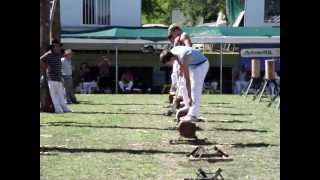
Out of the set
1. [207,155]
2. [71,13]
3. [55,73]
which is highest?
[71,13]

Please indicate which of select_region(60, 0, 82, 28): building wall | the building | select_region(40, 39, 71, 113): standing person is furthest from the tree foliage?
select_region(40, 39, 71, 113): standing person

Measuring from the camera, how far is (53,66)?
58.2 feet

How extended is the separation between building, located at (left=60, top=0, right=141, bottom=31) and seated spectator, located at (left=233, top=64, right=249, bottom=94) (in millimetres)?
10892

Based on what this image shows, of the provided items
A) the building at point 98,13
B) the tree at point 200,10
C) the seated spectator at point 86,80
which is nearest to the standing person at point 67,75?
the seated spectator at point 86,80

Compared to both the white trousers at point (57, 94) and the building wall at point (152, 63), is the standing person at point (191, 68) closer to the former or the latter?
the white trousers at point (57, 94)

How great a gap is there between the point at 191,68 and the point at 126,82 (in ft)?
80.5

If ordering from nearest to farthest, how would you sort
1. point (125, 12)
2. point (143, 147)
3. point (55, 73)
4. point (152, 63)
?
point (143, 147)
point (55, 73)
point (152, 63)
point (125, 12)

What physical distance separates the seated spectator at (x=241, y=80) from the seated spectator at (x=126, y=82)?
5338 millimetres

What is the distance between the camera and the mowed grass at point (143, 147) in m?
7.77

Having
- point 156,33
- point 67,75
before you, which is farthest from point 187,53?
point 156,33

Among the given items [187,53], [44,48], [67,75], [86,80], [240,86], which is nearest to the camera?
[187,53]

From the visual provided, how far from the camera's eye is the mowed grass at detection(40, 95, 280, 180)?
25.5 feet

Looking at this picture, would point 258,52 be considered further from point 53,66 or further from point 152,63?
point 53,66
